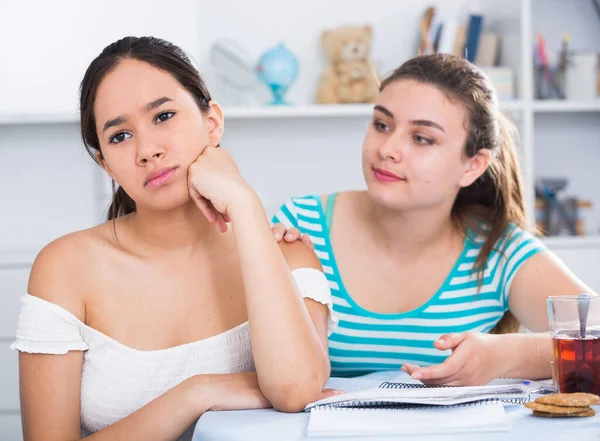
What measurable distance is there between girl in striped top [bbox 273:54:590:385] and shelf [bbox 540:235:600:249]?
1133mm

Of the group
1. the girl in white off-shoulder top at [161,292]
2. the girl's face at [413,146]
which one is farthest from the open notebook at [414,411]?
the girl's face at [413,146]

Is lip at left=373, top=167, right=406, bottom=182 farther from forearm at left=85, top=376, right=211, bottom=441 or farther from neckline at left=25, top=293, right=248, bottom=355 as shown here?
forearm at left=85, top=376, right=211, bottom=441

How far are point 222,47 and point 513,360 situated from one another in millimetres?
2056

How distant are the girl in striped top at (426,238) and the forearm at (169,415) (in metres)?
0.63

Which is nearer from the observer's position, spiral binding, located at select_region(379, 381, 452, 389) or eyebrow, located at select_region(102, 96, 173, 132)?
spiral binding, located at select_region(379, 381, 452, 389)

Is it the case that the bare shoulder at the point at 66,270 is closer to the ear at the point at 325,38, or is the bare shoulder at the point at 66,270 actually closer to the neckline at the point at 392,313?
the neckline at the point at 392,313

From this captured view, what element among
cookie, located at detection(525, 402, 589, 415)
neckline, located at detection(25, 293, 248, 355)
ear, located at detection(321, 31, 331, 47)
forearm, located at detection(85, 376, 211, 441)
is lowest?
forearm, located at detection(85, 376, 211, 441)

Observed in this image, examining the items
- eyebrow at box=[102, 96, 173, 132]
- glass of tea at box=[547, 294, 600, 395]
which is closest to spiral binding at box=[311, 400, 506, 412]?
glass of tea at box=[547, 294, 600, 395]

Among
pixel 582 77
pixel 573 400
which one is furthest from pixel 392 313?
pixel 582 77

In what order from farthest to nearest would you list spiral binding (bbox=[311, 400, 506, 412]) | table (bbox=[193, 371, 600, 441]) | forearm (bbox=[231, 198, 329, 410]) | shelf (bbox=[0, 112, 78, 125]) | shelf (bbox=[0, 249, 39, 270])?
shelf (bbox=[0, 112, 78, 125]), shelf (bbox=[0, 249, 39, 270]), forearm (bbox=[231, 198, 329, 410]), spiral binding (bbox=[311, 400, 506, 412]), table (bbox=[193, 371, 600, 441])

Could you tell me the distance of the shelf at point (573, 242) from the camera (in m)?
2.95

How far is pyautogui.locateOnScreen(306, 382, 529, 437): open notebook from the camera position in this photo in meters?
0.95

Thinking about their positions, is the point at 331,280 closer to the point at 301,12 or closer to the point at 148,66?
the point at 148,66

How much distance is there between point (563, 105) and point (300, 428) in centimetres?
235
